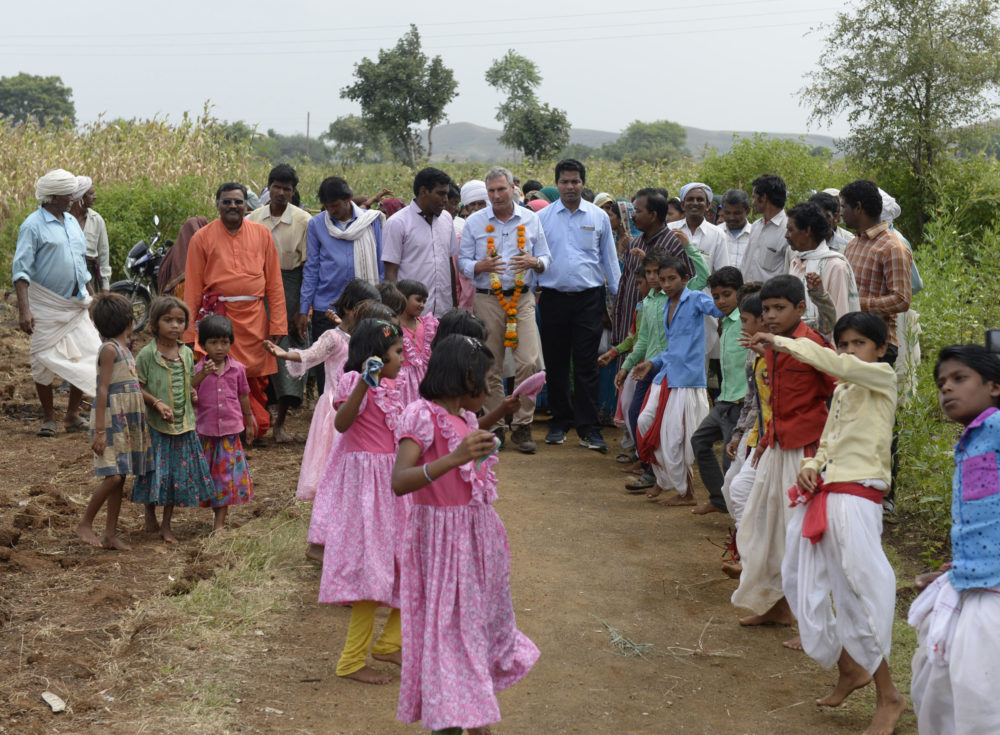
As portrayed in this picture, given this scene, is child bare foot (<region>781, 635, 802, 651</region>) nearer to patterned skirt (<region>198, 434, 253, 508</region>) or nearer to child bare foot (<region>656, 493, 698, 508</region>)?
child bare foot (<region>656, 493, 698, 508</region>)

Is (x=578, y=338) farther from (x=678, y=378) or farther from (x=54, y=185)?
(x=54, y=185)

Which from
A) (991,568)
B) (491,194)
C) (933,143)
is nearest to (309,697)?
(991,568)

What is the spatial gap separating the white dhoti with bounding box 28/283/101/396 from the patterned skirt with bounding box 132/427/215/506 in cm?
313

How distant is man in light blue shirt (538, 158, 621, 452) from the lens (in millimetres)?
8844

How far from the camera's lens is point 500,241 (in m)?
8.63

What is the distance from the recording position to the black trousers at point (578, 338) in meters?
8.97

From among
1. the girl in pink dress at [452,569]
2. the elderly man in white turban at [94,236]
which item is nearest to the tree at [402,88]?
the elderly man in white turban at [94,236]

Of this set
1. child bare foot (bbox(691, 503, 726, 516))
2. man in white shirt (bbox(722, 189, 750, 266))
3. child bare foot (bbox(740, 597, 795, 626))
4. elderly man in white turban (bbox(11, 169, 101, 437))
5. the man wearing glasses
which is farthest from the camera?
man in white shirt (bbox(722, 189, 750, 266))

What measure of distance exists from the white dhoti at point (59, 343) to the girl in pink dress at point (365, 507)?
4903 mm

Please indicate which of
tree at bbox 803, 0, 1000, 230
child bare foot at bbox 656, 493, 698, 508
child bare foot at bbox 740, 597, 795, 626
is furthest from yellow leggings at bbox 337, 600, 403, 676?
tree at bbox 803, 0, 1000, 230

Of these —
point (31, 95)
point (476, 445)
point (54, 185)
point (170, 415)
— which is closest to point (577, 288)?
point (170, 415)

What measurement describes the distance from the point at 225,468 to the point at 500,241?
3106 millimetres

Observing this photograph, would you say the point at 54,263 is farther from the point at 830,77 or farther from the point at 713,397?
the point at 830,77

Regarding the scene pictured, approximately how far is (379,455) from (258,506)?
8.94 ft
